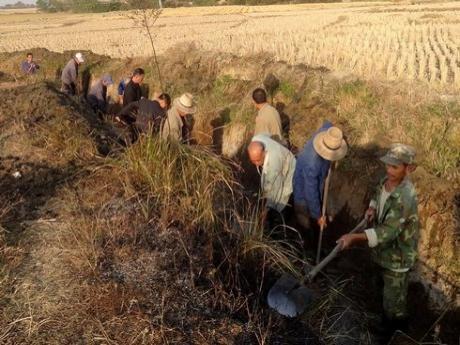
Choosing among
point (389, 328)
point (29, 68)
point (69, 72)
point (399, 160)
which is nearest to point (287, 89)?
point (399, 160)

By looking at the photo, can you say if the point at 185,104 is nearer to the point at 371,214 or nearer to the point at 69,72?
the point at 371,214

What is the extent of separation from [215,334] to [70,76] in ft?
30.3

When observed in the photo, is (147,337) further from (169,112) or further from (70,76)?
(70,76)

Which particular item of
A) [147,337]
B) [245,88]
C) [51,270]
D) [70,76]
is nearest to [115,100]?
[70,76]

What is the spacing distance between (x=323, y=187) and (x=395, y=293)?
1.60 meters

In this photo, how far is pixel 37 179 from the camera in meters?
4.52

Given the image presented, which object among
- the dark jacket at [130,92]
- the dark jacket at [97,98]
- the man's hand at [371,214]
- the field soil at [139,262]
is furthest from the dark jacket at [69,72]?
the man's hand at [371,214]

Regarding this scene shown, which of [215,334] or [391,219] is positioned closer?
[215,334]

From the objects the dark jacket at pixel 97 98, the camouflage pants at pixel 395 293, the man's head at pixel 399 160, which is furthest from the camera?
the dark jacket at pixel 97 98

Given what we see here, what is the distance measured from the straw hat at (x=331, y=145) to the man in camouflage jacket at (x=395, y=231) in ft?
2.24

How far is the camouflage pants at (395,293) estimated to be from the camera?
12.6ft

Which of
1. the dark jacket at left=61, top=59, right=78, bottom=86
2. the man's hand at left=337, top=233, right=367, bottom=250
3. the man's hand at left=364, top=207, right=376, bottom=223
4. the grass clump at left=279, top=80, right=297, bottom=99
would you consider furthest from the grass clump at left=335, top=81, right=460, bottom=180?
the dark jacket at left=61, top=59, right=78, bottom=86

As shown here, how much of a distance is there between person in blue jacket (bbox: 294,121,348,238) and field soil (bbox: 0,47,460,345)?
28.3 inches

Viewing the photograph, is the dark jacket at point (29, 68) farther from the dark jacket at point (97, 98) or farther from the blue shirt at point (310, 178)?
the blue shirt at point (310, 178)
